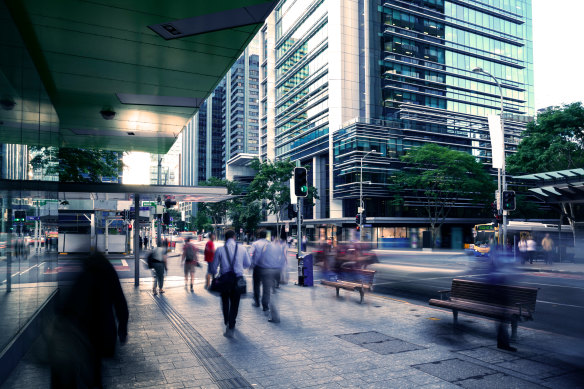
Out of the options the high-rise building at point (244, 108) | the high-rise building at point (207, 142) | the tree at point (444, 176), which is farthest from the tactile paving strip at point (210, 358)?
the high-rise building at point (207, 142)

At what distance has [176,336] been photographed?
7.36m

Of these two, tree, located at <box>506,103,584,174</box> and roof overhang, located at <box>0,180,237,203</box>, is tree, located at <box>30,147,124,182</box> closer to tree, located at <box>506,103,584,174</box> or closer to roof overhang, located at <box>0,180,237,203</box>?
roof overhang, located at <box>0,180,237,203</box>

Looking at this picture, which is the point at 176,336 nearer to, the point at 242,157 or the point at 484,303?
the point at 484,303

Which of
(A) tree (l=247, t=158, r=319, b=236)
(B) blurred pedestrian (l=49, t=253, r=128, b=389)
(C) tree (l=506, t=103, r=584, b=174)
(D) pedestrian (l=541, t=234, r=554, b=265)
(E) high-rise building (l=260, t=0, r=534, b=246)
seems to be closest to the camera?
(B) blurred pedestrian (l=49, t=253, r=128, b=389)

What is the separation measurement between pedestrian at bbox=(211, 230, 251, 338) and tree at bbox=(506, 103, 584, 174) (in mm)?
38995

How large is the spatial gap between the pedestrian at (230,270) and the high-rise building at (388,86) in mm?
41917

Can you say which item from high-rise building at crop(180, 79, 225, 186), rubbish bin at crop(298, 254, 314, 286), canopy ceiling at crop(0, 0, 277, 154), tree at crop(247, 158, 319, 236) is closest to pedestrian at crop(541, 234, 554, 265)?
rubbish bin at crop(298, 254, 314, 286)

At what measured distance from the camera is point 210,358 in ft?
19.8

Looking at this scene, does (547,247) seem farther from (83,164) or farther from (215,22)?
(215,22)

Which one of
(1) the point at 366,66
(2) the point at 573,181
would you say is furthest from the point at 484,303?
(1) the point at 366,66

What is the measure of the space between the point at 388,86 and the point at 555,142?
71.5 ft

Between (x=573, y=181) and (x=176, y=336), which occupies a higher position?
(x=573, y=181)

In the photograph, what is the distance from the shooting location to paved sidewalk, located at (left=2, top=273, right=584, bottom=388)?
17.0 feet

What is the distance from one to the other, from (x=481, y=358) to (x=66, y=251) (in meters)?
31.7
